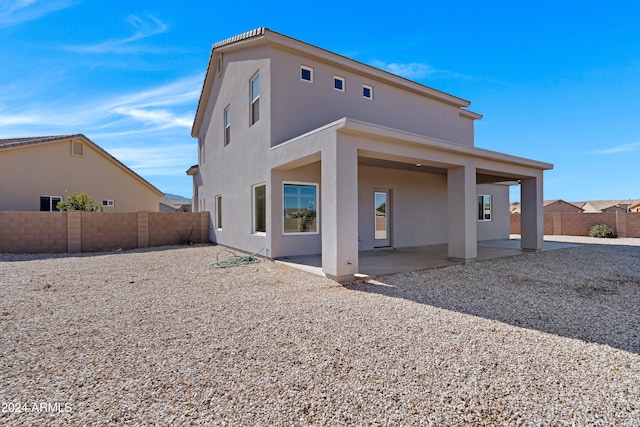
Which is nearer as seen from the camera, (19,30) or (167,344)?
(167,344)

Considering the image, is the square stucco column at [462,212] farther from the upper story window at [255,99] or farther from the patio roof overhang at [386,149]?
the upper story window at [255,99]

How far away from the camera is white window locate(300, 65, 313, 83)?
9055mm

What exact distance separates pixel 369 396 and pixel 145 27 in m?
11.4

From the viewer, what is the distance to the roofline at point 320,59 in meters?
8.48

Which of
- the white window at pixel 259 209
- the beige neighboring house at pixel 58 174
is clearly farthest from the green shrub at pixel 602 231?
the beige neighboring house at pixel 58 174

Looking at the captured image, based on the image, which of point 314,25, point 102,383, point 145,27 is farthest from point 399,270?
point 145,27

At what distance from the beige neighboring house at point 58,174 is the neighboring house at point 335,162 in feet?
30.2

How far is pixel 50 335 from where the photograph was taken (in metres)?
3.48

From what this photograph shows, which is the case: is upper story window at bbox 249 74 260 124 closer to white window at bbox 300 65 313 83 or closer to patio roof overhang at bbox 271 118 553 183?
white window at bbox 300 65 313 83

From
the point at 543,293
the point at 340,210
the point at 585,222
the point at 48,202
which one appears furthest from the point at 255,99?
the point at 585,222

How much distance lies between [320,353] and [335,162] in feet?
12.1

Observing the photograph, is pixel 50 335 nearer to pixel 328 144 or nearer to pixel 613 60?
pixel 328 144

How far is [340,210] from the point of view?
5793 millimetres

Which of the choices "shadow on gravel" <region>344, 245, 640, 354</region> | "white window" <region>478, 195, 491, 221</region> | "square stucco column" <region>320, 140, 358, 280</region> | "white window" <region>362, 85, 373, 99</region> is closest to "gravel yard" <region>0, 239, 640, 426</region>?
"shadow on gravel" <region>344, 245, 640, 354</region>
